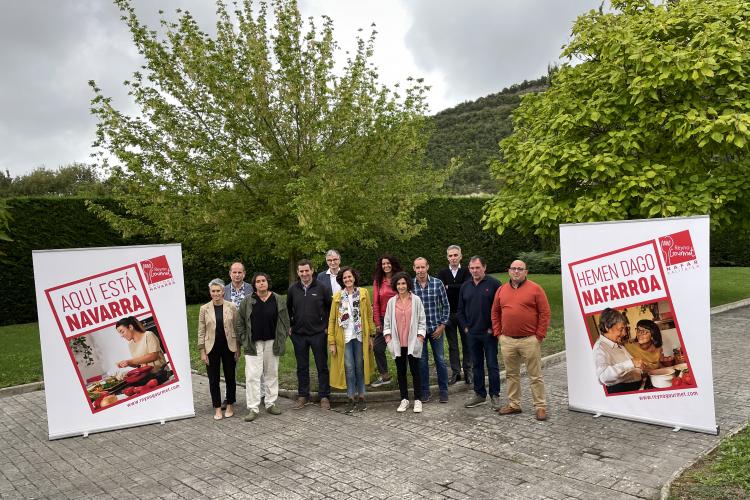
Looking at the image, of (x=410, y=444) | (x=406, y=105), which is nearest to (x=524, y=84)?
(x=406, y=105)

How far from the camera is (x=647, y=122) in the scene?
38.0 ft

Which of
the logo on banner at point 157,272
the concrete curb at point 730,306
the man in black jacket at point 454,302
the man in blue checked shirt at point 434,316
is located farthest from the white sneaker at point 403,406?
the concrete curb at point 730,306

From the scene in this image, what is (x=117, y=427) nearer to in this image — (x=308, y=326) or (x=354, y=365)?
(x=308, y=326)

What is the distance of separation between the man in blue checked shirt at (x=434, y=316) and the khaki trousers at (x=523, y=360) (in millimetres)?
962

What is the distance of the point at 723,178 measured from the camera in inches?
466

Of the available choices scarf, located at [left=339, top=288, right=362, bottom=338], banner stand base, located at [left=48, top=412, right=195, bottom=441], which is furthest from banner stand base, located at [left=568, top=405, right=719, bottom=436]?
banner stand base, located at [left=48, top=412, right=195, bottom=441]

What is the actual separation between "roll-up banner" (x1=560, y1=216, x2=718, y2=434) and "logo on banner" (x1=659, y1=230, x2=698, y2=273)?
0.01 metres

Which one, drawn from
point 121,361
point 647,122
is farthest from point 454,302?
point 647,122

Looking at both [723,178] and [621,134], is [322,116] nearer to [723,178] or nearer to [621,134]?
[621,134]

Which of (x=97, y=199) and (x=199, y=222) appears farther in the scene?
(x=97, y=199)

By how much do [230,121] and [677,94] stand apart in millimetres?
9101

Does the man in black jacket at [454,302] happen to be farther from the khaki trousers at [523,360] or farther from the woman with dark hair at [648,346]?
the woman with dark hair at [648,346]

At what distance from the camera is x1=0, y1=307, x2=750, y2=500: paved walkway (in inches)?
202

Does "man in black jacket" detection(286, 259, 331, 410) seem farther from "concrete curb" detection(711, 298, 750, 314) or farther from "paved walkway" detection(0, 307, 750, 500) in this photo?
"concrete curb" detection(711, 298, 750, 314)
